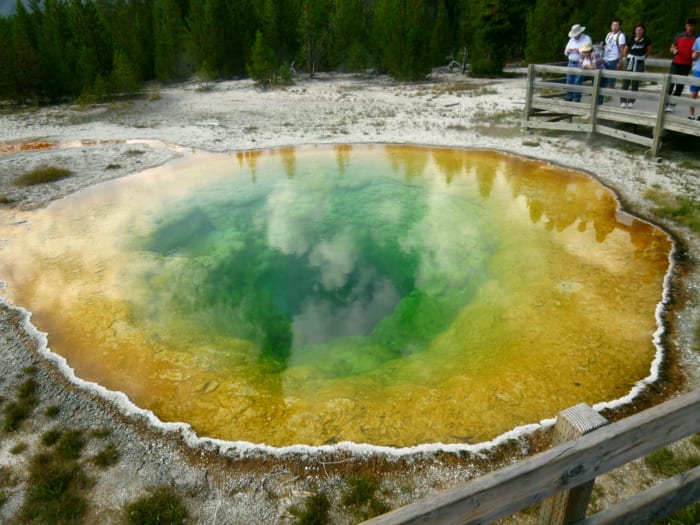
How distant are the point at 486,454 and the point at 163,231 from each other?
306 inches

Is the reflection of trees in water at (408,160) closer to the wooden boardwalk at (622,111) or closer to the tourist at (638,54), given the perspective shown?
the wooden boardwalk at (622,111)

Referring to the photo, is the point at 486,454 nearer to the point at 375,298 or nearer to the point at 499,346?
the point at 499,346

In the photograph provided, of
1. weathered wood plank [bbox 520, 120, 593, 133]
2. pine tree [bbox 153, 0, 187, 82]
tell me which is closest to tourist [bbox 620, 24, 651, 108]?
weathered wood plank [bbox 520, 120, 593, 133]

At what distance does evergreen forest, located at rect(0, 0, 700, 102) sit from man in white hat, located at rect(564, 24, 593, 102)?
492 inches

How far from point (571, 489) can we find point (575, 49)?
1499cm

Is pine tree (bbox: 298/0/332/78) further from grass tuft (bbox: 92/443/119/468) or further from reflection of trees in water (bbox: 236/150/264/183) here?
grass tuft (bbox: 92/443/119/468)

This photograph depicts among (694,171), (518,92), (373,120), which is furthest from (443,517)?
(518,92)

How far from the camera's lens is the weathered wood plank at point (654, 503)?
2516mm

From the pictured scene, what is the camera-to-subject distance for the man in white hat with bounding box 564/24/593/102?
14.2 metres

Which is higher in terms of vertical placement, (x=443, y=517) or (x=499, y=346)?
(x=443, y=517)

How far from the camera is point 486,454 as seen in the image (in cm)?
461

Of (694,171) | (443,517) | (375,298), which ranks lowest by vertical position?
(375,298)

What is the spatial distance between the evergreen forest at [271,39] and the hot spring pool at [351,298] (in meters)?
16.8

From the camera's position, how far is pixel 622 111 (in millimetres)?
12406
